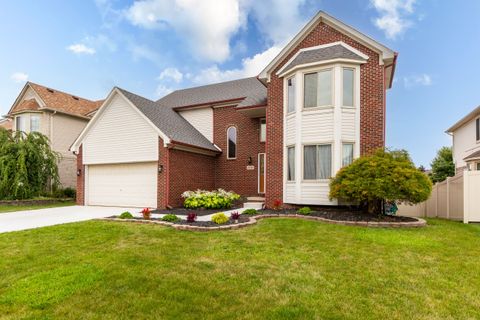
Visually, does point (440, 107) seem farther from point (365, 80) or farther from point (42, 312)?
point (42, 312)

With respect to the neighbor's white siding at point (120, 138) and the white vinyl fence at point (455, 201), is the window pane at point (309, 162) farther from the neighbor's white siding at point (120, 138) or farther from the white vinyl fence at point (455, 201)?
the neighbor's white siding at point (120, 138)

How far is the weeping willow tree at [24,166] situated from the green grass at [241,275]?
38.6 feet

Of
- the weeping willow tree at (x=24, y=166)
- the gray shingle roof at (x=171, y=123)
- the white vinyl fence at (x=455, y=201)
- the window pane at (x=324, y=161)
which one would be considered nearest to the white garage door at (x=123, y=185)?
the gray shingle roof at (x=171, y=123)

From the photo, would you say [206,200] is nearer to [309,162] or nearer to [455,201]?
[309,162]

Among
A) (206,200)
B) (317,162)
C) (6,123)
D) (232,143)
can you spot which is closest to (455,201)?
(317,162)

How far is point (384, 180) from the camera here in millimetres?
9031

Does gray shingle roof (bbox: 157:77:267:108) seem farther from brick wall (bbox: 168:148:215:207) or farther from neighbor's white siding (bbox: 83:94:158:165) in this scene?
neighbor's white siding (bbox: 83:94:158:165)

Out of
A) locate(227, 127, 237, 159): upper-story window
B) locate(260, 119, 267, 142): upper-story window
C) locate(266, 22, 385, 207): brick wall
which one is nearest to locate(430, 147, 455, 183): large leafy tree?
locate(260, 119, 267, 142): upper-story window

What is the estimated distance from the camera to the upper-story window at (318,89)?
11609 millimetres

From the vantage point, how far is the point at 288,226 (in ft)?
28.4

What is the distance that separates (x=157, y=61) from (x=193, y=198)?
37.6 feet

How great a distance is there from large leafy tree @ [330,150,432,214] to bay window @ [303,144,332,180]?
1.34m

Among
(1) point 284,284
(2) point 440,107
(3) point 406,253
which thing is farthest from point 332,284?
(2) point 440,107

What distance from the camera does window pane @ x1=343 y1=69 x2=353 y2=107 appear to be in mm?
11555
